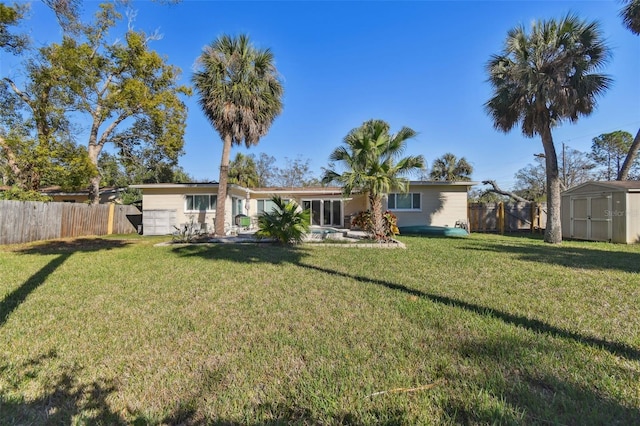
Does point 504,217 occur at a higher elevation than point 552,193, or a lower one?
lower

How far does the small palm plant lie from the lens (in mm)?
11273

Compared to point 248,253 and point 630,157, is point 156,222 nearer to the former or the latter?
point 248,253

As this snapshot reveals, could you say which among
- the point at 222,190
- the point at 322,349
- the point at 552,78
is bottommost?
the point at 322,349

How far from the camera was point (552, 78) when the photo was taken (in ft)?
39.0

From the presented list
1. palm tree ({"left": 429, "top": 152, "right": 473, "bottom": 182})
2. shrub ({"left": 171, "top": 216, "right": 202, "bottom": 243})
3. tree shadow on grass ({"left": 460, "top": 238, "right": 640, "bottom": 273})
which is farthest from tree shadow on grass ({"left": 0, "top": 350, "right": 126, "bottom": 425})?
palm tree ({"left": 429, "top": 152, "right": 473, "bottom": 182})

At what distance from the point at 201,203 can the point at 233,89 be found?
7175 mm

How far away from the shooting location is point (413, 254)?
906 centimetres

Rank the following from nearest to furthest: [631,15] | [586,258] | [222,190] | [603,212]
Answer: [586,258]
[603,212]
[631,15]
[222,190]

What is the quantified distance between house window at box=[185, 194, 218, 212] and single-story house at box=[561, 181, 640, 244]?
18.5m

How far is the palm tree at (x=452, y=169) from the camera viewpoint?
28.2m

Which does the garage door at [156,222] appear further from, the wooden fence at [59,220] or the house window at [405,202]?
the house window at [405,202]

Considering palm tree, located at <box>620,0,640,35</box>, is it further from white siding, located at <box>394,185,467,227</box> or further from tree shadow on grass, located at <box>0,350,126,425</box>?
tree shadow on grass, located at <box>0,350,126,425</box>

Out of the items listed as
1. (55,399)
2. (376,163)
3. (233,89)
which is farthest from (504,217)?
(55,399)

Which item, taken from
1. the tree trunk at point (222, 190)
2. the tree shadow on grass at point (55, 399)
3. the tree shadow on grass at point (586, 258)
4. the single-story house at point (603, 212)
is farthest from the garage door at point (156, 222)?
the single-story house at point (603, 212)
